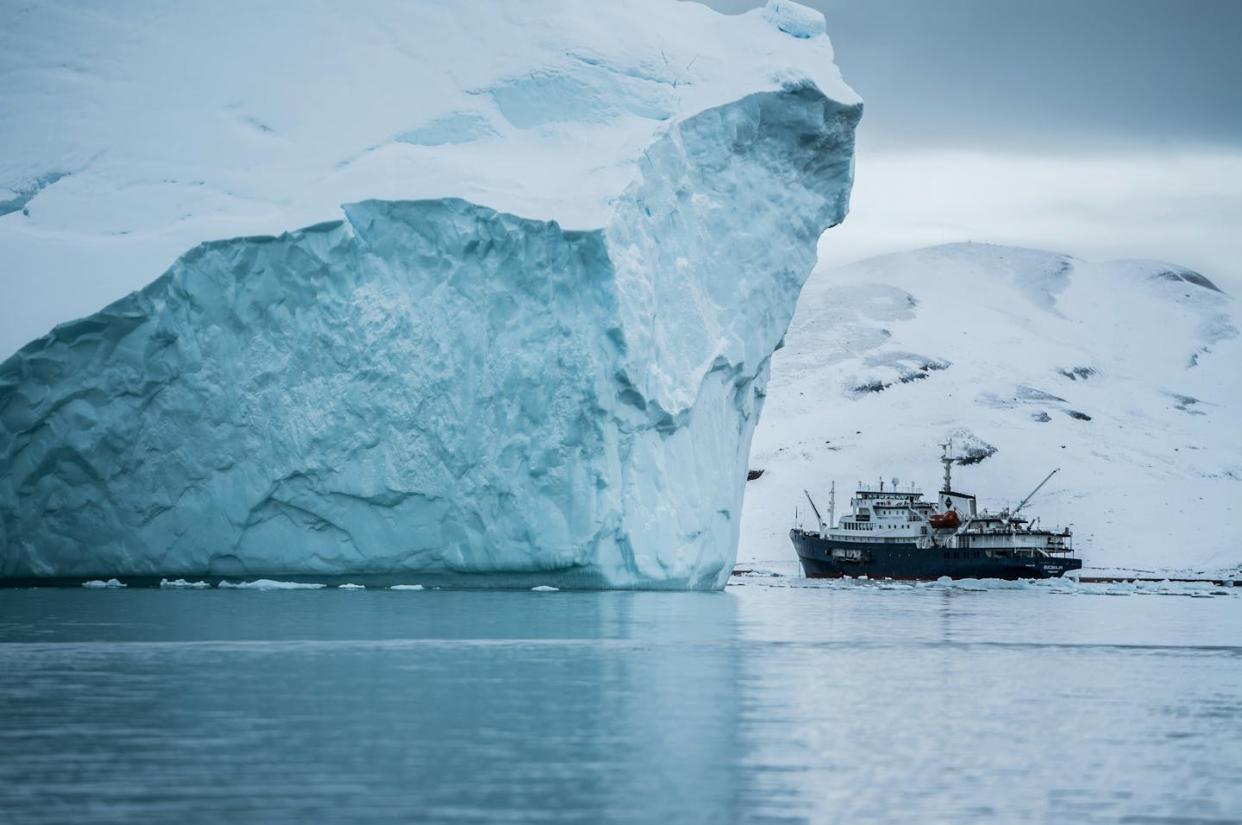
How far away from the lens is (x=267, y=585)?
25.7m

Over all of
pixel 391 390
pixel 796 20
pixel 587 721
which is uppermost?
pixel 796 20

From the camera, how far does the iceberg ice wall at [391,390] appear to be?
23.4 m

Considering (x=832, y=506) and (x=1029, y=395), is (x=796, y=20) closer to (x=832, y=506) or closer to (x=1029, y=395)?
(x=832, y=506)

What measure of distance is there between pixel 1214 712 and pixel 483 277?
13.9 m

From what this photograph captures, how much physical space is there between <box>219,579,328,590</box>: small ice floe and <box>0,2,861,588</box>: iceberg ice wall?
2.43 feet

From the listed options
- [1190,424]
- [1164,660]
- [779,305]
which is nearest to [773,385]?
[1190,424]

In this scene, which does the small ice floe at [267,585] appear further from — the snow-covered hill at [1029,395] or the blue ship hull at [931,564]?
the snow-covered hill at [1029,395]

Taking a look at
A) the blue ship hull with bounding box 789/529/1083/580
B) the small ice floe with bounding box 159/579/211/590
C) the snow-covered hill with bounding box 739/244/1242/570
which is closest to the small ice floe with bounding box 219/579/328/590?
the small ice floe with bounding box 159/579/211/590

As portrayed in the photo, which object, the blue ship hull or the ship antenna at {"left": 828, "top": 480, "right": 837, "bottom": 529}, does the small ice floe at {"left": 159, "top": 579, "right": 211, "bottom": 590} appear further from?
the blue ship hull

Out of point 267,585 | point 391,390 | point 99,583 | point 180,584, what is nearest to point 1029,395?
point 267,585

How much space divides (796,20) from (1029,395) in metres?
56.5

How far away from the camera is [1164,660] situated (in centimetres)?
1750

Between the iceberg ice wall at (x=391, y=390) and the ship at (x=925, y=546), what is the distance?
23.4 meters

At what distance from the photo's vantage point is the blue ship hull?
47.6m
